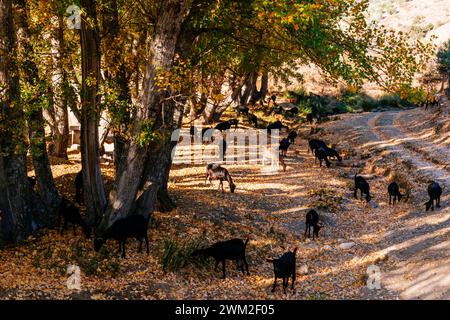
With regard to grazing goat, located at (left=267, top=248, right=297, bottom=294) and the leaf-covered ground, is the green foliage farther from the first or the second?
grazing goat, located at (left=267, top=248, right=297, bottom=294)

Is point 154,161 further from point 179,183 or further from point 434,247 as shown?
point 434,247

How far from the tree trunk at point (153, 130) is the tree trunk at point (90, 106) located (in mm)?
641

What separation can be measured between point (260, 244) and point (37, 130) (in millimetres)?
7886

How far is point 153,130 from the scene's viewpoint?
13883 mm

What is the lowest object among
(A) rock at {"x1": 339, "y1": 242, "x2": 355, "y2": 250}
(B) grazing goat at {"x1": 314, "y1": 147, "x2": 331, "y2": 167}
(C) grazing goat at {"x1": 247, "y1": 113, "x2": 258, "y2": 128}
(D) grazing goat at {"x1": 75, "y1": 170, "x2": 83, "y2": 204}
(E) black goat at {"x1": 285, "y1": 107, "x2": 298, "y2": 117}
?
(A) rock at {"x1": 339, "y1": 242, "x2": 355, "y2": 250}

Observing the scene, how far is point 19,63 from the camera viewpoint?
529 inches

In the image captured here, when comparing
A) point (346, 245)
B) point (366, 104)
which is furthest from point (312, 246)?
point (366, 104)

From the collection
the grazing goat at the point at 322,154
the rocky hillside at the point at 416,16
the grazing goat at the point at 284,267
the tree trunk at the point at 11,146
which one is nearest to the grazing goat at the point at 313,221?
the grazing goat at the point at 284,267

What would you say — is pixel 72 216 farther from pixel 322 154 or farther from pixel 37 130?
pixel 322 154

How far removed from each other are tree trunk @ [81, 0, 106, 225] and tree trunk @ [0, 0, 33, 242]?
67.1 inches

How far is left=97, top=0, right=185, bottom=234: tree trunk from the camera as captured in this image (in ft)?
42.6

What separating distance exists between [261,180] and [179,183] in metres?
4.49

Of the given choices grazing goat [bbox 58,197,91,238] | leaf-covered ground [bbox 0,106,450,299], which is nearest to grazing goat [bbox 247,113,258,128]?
leaf-covered ground [bbox 0,106,450,299]
